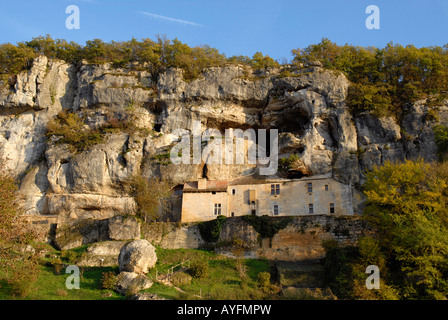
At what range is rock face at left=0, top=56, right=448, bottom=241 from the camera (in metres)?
38.7

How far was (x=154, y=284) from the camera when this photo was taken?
2559 cm

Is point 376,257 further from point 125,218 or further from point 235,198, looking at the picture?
point 125,218

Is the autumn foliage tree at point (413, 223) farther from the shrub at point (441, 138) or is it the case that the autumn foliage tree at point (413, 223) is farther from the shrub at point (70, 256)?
the shrub at point (70, 256)

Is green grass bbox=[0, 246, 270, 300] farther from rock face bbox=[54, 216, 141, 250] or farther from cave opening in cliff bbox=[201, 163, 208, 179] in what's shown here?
cave opening in cliff bbox=[201, 163, 208, 179]

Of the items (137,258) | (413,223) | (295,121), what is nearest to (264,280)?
(137,258)

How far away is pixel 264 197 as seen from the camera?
38594mm

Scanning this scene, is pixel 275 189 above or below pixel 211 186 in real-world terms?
below

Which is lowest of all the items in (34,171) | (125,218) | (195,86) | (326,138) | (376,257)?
(376,257)

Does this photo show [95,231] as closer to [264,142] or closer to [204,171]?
[204,171]

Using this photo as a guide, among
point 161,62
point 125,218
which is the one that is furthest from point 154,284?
point 161,62

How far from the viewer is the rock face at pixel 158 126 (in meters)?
38.7

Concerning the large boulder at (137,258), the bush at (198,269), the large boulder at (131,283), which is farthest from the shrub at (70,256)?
the bush at (198,269)

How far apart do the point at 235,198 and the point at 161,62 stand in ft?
69.0

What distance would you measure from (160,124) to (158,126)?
397 millimetres
